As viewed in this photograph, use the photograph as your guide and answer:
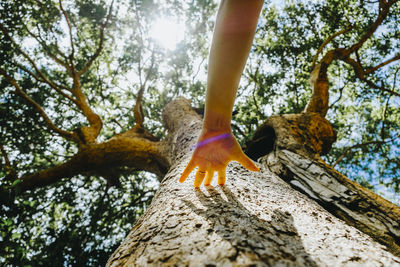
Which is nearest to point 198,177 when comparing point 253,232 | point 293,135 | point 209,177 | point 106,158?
point 209,177

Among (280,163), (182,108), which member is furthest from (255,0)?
(182,108)

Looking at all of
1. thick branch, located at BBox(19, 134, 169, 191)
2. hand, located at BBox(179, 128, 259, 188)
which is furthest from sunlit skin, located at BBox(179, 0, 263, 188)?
thick branch, located at BBox(19, 134, 169, 191)

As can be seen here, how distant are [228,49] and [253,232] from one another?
81cm

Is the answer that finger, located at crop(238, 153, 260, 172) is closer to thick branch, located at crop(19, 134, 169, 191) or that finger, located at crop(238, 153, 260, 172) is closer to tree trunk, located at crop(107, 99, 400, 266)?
tree trunk, located at crop(107, 99, 400, 266)

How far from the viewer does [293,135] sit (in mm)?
2629

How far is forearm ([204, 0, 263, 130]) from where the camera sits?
86 centimetres

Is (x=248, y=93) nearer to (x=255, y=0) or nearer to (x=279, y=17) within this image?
(x=279, y=17)

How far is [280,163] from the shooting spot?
→ 2098mm

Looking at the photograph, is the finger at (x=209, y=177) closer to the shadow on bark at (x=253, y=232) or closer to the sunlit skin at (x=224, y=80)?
the sunlit skin at (x=224, y=80)

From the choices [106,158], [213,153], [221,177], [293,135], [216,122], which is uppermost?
[106,158]

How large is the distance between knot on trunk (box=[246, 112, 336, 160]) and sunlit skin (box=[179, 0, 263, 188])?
1440 mm

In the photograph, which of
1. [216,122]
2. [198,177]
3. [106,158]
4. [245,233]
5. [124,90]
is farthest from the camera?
[124,90]

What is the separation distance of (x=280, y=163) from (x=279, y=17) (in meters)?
8.03

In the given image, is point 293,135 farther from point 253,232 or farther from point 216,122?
point 253,232
